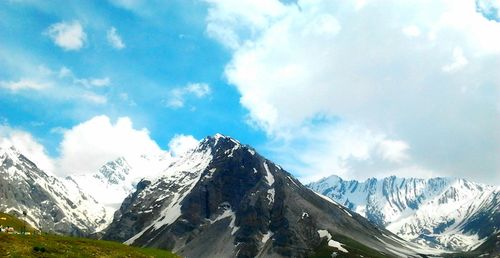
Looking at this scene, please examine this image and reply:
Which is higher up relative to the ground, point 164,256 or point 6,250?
point 164,256

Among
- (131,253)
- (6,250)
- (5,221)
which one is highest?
(5,221)

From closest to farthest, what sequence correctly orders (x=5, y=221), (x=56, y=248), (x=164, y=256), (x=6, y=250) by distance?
(x=6, y=250)
(x=56, y=248)
(x=164, y=256)
(x=5, y=221)

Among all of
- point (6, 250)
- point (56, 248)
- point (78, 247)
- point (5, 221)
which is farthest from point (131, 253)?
point (5, 221)

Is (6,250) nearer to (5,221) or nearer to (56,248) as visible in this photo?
(56,248)

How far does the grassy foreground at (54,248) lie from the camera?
5425 cm

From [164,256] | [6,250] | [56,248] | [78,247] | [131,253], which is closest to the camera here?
[6,250]

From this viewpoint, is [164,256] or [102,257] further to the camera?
[164,256]

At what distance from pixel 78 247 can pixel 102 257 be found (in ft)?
15.4

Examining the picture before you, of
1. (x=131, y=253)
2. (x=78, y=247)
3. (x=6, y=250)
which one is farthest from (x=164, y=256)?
(x=6, y=250)

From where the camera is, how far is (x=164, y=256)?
7744 cm

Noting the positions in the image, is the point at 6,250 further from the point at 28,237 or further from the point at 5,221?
the point at 5,221

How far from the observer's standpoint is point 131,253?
231 feet

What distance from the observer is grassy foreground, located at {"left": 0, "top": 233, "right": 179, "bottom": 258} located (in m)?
54.2

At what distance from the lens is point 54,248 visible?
59.6 meters
